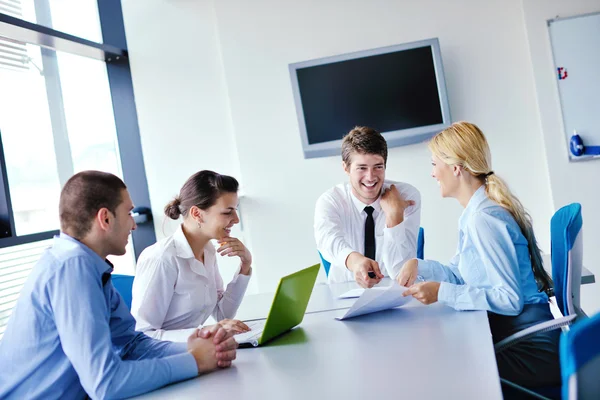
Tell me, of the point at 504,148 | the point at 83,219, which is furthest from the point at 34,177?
the point at 504,148

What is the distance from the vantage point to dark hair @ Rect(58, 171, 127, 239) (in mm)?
1719

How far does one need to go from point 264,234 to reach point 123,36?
6.51 feet

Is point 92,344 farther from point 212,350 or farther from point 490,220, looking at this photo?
point 490,220

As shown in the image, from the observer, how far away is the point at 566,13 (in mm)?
4312

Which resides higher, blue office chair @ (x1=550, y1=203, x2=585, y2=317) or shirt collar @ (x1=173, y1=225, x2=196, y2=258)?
shirt collar @ (x1=173, y1=225, x2=196, y2=258)

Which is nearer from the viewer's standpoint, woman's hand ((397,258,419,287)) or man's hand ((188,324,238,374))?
man's hand ((188,324,238,374))

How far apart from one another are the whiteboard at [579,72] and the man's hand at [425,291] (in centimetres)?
268

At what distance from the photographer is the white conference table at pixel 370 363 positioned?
4.52 feet

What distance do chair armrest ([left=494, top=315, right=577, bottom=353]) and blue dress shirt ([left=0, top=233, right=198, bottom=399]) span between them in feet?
3.13

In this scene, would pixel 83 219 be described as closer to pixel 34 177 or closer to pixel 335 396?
pixel 335 396

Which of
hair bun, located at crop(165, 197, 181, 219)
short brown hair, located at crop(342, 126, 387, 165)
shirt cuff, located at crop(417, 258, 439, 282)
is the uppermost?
short brown hair, located at crop(342, 126, 387, 165)

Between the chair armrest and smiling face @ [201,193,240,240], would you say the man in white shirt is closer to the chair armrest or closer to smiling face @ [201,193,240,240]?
smiling face @ [201,193,240,240]

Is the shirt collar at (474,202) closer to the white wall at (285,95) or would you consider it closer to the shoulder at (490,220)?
the shoulder at (490,220)

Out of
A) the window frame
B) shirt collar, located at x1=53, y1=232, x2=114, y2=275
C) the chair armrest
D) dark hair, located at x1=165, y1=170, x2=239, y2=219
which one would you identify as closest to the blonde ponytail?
the chair armrest
